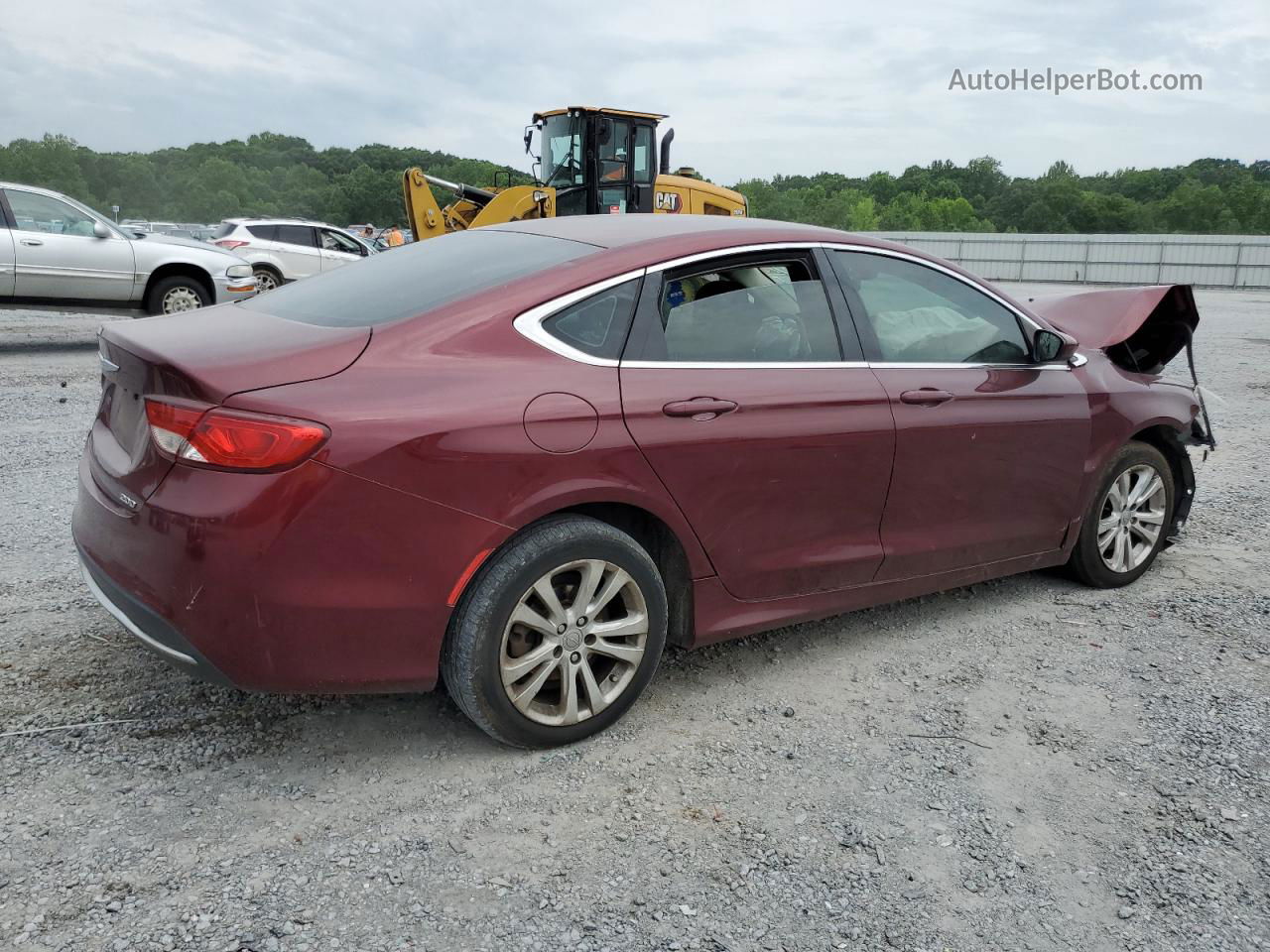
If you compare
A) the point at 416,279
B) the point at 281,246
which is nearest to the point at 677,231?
the point at 416,279

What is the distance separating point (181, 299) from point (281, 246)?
5.90 meters

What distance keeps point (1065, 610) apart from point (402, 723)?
9.36ft

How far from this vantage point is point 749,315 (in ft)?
11.5

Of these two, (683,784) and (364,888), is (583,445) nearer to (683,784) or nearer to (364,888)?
(683,784)

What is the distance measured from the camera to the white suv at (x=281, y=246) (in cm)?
1706

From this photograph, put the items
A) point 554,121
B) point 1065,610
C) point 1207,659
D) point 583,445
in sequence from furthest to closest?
point 554,121 → point 1065,610 → point 1207,659 → point 583,445

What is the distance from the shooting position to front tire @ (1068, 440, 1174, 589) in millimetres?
4602

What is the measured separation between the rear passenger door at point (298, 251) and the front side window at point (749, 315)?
15.1 metres

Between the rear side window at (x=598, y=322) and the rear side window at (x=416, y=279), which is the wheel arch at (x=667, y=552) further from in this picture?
the rear side window at (x=416, y=279)

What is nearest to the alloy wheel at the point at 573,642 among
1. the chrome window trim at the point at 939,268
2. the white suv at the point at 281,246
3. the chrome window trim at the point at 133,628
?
the chrome window trim at the point at 133,628

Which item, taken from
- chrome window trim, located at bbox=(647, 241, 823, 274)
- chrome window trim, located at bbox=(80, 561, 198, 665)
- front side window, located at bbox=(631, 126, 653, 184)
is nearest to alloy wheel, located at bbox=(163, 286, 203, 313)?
front side window, located at bbox=(631, 126, 653, 184)

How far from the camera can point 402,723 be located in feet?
10.8

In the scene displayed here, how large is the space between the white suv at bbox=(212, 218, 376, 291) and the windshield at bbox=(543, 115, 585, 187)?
3.78 m

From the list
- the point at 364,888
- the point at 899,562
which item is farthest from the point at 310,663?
the point at 899,562
